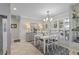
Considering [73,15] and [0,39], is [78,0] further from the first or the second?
[0,39]

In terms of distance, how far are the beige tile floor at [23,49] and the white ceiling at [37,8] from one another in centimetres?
70

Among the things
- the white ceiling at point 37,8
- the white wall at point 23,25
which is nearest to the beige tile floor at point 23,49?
the white wall at point 23,25

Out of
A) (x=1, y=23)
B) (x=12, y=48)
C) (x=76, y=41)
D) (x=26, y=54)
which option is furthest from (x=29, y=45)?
(x=76, y=41)

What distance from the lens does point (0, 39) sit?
2434 mm

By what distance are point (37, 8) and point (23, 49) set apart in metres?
1.04

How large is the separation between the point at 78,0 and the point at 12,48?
1.92 meters

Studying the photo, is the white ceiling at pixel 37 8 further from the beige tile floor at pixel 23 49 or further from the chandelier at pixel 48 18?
the beige tile floor at pixel 23 49

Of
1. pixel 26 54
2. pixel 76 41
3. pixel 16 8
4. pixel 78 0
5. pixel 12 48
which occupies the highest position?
pixel 78 0

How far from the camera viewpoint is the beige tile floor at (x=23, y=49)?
242cm

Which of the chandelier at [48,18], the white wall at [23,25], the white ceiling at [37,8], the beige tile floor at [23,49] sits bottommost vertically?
the beige tile floor at [23,49]

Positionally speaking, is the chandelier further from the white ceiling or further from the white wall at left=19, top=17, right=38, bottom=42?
the white wall at left=19, top=17, right=38, bottom=42

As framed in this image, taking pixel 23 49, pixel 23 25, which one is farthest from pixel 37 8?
pixel 23 49

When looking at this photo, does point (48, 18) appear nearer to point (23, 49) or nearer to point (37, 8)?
point (37, 8)

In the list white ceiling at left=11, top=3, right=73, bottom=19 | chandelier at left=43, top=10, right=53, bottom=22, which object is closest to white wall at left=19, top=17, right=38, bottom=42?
white ceiling at left=11, top=3, right=73, bottom=19
